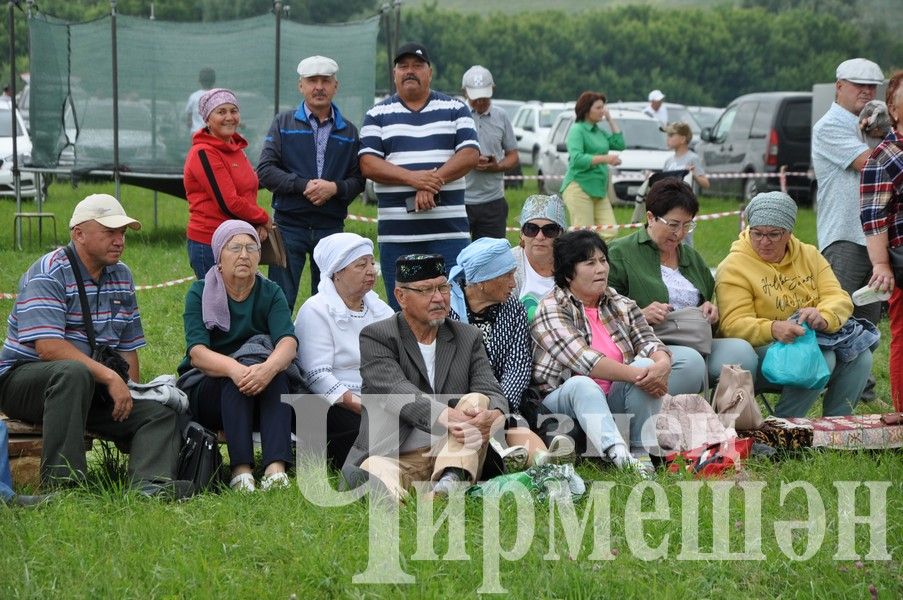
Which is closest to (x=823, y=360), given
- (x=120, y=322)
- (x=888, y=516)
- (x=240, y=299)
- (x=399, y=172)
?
(x=888, y=516)

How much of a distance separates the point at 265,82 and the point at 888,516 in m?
10.8

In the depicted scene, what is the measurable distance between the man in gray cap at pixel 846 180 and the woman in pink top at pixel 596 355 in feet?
5.65

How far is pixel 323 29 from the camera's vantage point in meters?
14.8

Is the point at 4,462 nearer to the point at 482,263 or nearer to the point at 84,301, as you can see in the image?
the point at 84,301

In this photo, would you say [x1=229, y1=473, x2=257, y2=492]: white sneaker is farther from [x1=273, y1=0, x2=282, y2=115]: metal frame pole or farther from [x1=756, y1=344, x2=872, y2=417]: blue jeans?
[x1=273, y1=0, x2=282, y2=115]: metal frame pole

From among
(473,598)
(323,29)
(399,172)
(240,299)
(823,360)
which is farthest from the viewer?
(323,29)

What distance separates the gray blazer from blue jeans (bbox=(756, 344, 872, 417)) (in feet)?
6.27

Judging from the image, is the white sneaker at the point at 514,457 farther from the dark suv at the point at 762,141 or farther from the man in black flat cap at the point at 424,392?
the dark suv at the point at 762,141

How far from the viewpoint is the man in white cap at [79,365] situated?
5.77 m

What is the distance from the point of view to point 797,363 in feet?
23.0

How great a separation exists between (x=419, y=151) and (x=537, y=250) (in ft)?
3.50

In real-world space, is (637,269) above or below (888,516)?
above

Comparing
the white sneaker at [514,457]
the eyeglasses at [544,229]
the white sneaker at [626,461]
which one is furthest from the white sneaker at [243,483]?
the eyeglasses at [544,229]

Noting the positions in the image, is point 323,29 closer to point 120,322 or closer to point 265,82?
point 265,82
